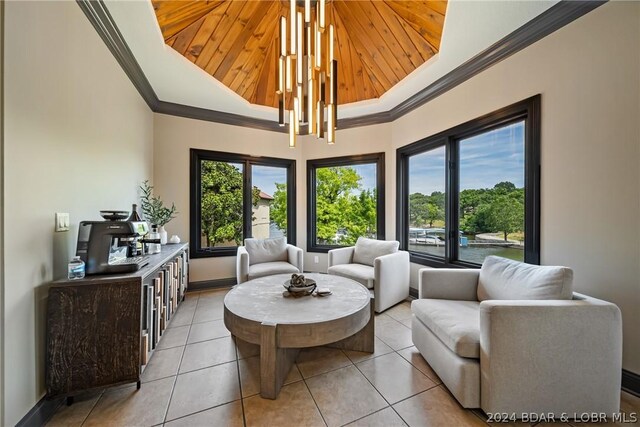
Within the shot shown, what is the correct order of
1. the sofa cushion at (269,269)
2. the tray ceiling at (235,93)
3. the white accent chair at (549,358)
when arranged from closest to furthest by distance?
the white accent chair at (549,358) → the tray ceiling at (235,93) → the sofa cushion at (269,269)

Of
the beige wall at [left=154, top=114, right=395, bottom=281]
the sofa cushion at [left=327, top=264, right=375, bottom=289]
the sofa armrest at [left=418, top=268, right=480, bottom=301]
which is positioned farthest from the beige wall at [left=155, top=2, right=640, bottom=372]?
the beige wall at [left=154, top=114, right=395, bottom=281]

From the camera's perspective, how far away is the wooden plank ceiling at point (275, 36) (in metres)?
2.43

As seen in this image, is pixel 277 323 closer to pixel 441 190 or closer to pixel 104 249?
pixel 104 249

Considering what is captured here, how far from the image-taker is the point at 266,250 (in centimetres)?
385

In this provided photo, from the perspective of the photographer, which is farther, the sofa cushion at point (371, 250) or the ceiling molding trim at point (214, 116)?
the ceiling molding trim at point (214, 116)

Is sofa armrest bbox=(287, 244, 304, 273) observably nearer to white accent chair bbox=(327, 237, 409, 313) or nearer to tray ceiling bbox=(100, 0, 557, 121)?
white accent chair bbox=(327, 237, 409, 313)

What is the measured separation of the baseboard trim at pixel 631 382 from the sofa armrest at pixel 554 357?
0.44 m

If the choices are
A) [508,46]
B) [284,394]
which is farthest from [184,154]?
[508,46]

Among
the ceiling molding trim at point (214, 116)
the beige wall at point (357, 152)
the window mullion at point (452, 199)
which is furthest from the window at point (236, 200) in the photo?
the window mullion at point (452, 199)

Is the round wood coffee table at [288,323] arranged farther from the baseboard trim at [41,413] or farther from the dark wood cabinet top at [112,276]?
the baseboard trim at [41,413]

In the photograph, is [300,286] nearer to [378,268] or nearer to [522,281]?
[378,268]

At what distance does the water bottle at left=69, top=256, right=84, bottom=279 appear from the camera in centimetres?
157

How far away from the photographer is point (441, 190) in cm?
331

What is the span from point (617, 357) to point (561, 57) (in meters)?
2.12
